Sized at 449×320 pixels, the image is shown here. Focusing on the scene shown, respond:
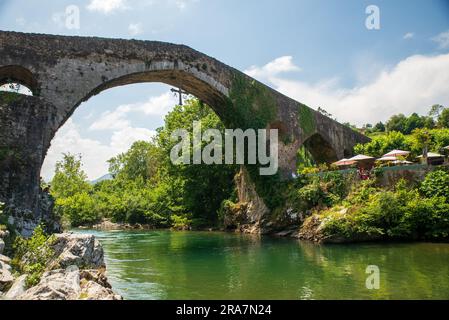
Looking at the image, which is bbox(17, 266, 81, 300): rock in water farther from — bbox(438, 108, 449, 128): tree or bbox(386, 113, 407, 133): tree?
bbox(386, 113, 407, 133): tree

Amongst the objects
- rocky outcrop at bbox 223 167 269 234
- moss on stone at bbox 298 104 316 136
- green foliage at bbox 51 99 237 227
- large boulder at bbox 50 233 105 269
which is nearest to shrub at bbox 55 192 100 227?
green foliage at bbox 51 99 237 227

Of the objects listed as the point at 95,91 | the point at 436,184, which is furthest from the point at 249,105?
the point at 436,184

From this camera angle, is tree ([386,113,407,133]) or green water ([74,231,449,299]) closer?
green water ([74,231,449,299])

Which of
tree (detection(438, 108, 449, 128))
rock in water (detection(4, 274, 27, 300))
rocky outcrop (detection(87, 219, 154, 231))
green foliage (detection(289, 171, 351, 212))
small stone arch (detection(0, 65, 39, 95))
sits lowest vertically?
rocky outcrop (detection(87, 219, 154, 231))

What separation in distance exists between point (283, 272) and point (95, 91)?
36.2 feet

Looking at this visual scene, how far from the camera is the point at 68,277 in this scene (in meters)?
6.14

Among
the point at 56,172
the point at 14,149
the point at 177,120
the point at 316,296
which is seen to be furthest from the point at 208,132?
the point at 56,172

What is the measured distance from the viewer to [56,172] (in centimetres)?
5109

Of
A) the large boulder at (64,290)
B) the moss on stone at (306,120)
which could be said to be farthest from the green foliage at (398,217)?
the large boulder at (64,290)

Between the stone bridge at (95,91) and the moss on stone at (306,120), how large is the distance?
6cm

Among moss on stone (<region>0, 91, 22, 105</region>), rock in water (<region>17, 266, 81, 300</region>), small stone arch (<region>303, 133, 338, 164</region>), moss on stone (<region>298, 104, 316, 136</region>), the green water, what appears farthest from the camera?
small stone arch (<region>303, 133, 338, 164</region>)

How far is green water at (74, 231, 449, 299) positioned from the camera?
301 inches
